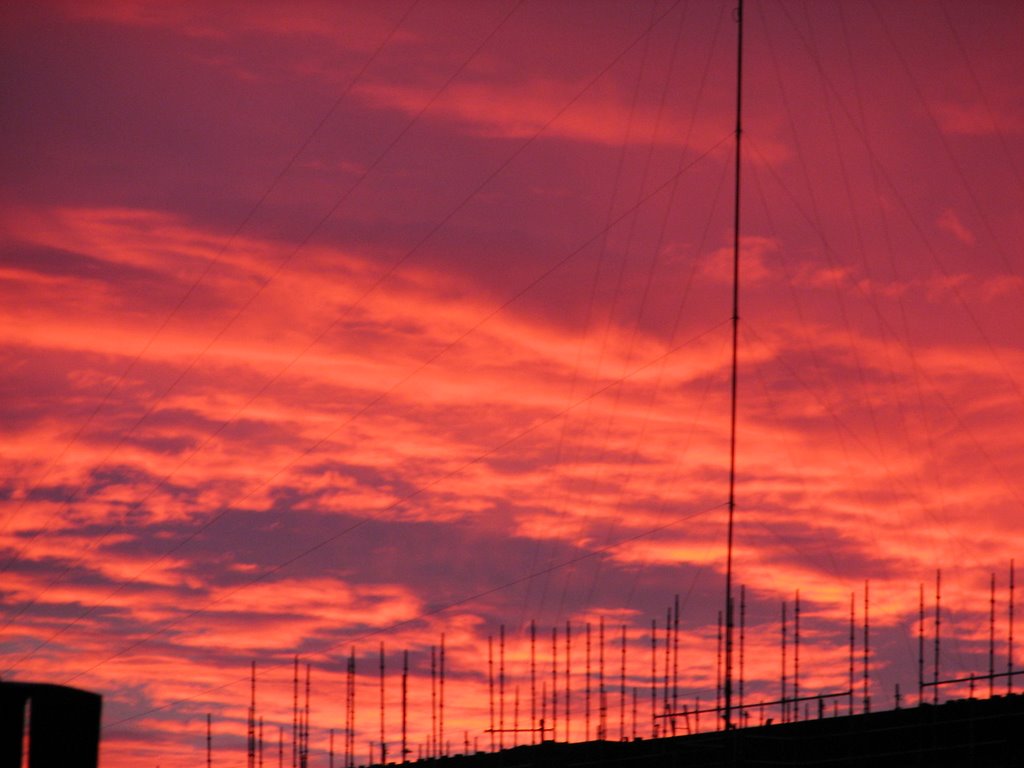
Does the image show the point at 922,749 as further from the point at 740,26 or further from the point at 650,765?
the point at 740,26

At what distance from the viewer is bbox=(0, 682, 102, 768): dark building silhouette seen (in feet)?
62.1

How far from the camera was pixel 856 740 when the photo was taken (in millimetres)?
39188

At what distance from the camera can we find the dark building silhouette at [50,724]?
18938 millimetres

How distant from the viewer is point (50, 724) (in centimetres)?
1912

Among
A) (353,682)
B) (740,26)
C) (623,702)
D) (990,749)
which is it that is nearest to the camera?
(990,749)

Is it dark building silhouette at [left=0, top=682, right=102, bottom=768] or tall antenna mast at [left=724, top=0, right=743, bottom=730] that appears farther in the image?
tall antenna mast at [left=724, top=0, right=743, bottom=730]

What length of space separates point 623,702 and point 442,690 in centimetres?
687

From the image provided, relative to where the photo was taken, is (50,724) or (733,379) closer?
(50,724)

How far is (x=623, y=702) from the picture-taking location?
54281 millimetres

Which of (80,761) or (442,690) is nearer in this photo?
(80,761)

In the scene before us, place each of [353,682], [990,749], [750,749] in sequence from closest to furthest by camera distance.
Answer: [990,749], [750,749], [353,682]

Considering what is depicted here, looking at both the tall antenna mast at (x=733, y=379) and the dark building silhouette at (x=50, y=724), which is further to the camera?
the tall antenna mast at (x=733, y=379)

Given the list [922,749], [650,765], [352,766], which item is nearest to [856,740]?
[922,749]

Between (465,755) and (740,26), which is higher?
(740,26)
